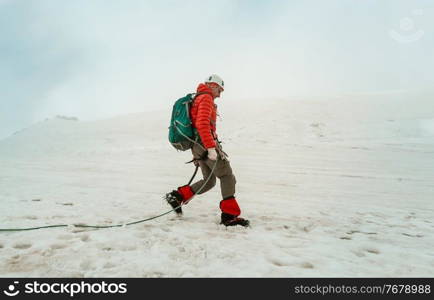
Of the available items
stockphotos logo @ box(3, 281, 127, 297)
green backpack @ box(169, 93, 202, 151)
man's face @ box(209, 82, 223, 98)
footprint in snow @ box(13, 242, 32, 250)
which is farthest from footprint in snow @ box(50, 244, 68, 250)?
man's face @ box(209, 82, 223, 98)

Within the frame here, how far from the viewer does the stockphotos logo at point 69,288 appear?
2811 mm

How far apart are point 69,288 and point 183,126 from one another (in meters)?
2.54

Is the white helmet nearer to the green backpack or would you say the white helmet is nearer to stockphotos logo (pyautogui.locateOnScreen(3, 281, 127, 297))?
the green backpack

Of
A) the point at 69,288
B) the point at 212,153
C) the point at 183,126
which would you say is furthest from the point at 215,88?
the point at 69,288

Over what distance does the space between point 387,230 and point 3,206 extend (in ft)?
20.7

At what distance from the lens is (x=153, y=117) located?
28531 mm

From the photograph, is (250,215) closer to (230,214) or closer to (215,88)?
(230,214)

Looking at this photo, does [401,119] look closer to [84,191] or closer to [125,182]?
[125,182]

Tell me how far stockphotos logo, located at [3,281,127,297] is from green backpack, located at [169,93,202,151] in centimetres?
233

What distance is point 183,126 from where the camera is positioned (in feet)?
15.4

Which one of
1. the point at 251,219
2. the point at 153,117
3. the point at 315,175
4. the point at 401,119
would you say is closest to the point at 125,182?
the point at 251,219

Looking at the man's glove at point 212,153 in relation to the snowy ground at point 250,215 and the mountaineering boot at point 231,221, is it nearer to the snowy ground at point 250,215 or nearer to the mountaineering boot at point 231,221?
the mountaineering boot at point 231,221

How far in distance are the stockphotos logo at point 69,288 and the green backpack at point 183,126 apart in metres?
2.33

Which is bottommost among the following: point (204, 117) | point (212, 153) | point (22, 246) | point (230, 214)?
point (22, 246)
